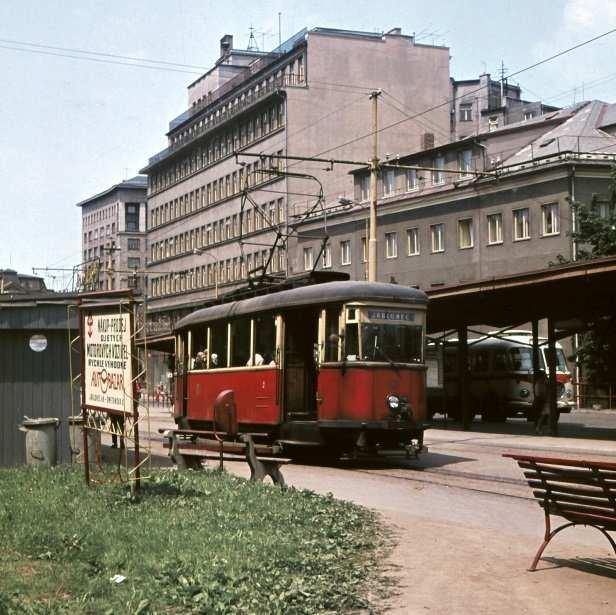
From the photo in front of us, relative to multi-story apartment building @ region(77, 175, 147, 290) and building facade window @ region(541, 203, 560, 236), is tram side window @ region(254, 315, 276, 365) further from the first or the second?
multi-story apartment building @ region(77, 175, 147, 290)

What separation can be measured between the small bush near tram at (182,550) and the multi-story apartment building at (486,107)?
69.1 m

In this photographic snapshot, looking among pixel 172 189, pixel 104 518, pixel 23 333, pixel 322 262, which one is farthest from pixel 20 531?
pixel 172 189

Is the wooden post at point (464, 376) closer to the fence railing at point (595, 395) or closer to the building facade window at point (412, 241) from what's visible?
the fence railing at point (595, 395)

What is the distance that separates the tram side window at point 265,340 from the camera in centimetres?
2061

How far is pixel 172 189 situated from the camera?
330ft

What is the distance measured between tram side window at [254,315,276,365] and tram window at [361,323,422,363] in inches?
81.1

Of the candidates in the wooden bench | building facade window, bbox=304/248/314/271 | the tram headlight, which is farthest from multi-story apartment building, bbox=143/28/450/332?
the wooden bench

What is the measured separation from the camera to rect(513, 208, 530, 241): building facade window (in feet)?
181

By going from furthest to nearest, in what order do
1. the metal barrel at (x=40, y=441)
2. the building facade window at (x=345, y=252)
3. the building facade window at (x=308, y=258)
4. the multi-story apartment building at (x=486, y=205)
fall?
the building facade window at (x=308, y=258) → the building facade window at (x=345, y=252) → the multi-story apartment building at (x=486, y=205) → the metal barrel at (x=40, y=441)

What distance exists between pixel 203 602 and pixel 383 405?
39.9 ft

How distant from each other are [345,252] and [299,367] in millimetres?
48237

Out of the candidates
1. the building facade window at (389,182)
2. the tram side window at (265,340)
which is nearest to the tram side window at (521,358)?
the tram side window at (265,340)

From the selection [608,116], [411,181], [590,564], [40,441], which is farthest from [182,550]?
[411,181]

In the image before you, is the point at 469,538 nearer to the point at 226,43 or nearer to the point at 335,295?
the point at 335,295
